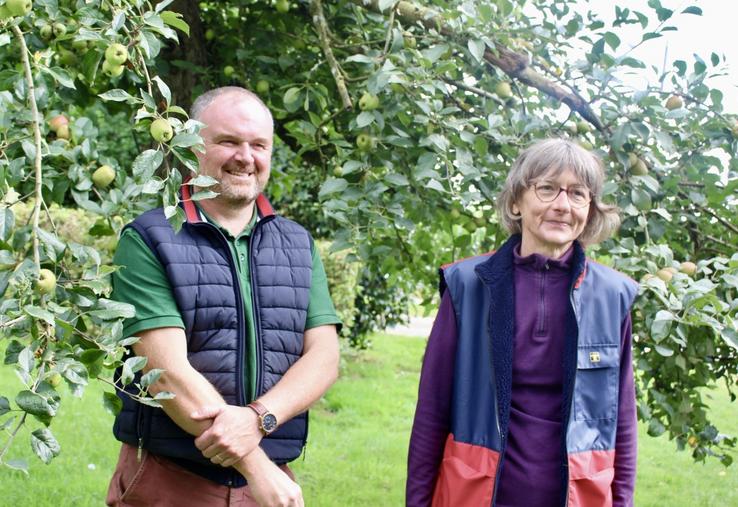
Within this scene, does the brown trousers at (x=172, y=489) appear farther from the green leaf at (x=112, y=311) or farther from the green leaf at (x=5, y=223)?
the green leaf at (x=5, y=223)

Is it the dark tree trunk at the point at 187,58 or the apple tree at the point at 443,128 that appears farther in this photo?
the dark tree trunk at the point at 187,58

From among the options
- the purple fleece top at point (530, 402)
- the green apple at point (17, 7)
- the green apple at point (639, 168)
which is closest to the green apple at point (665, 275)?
the green apple at point (639, 168)

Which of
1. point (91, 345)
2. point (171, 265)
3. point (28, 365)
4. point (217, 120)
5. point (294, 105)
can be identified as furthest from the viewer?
point (294, 105)

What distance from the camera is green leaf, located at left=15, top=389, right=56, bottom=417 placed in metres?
1.40

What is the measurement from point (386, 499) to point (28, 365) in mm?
3487

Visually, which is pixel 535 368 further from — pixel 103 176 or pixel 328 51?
pixel 328 51

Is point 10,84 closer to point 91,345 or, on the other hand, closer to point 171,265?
point 171,265

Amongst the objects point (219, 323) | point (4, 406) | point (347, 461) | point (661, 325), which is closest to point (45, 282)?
point (4, 406)

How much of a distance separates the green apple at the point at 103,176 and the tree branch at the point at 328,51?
0.81 m

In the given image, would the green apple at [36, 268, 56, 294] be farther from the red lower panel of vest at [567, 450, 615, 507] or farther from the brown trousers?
the red lower panel of vest at [567, 450, 615, 507]

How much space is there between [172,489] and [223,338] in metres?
0.38

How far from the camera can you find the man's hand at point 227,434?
1869mm

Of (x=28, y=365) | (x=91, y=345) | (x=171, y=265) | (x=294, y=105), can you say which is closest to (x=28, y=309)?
(x=28, y=365)

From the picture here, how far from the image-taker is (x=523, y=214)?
81.3 inches
